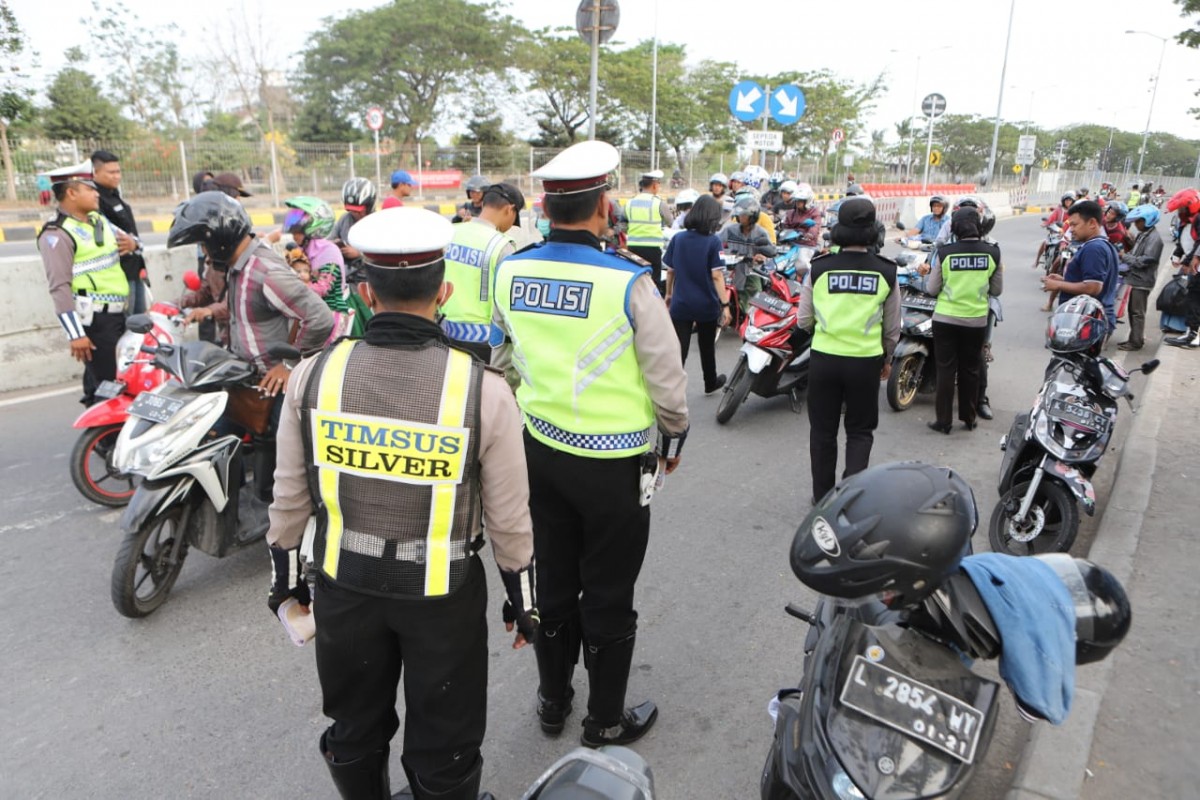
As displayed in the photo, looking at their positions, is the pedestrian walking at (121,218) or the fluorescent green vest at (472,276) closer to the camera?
the fluorescent green vest at (472,276)

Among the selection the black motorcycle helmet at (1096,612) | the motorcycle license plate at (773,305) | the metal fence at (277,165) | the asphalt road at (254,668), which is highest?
the metal fence at (277,165)

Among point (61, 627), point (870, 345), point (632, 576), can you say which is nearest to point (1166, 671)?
point (870, 345)

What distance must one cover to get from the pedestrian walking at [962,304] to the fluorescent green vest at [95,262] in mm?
5808

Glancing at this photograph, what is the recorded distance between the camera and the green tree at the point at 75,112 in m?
25.6

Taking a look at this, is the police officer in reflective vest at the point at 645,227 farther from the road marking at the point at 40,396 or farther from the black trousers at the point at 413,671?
the black trousers at the point at 413,671

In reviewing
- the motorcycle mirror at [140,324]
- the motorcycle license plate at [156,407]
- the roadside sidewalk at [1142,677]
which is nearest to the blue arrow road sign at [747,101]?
the roadside sidewalk at [1142,677]

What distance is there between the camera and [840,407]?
4727mm

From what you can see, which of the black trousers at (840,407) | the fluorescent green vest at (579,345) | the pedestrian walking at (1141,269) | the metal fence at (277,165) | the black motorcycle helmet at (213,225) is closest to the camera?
the fluorescent green vest at (579,345)

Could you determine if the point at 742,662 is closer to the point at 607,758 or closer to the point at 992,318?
the point at 607,758

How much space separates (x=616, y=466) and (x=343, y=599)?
97 cm

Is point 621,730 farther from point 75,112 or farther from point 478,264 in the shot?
point 75,112

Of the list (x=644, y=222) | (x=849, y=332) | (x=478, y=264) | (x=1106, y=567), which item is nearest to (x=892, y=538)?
(x=849, y=332)

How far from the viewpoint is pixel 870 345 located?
4.51 meters

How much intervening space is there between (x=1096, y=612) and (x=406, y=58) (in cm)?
3785
